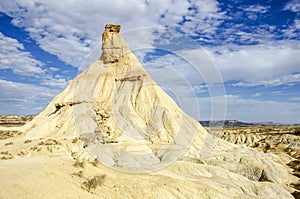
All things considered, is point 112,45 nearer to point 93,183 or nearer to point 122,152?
point 122,152

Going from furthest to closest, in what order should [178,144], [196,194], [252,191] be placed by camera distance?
[178,144]
[252,191]
[196,194]

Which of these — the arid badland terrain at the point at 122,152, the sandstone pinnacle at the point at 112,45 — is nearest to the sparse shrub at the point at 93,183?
the arid badland terrain at the point at 122,152

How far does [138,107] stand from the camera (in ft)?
134

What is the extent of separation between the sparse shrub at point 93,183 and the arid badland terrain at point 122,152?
Result: 0.05 m

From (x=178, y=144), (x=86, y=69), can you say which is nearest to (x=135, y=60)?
(x=86, y=69)

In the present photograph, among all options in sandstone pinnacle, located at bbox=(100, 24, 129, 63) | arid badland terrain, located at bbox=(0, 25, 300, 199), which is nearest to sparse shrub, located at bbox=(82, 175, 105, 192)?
arid badland terrain, located at bbox=(0, 25, 300, 199)

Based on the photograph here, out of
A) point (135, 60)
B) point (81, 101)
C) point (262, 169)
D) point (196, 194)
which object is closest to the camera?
point (196, 194)

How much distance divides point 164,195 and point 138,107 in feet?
92.6

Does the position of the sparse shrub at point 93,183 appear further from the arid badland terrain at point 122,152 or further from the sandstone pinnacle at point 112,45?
the sandstone pinnacle at point 112,45

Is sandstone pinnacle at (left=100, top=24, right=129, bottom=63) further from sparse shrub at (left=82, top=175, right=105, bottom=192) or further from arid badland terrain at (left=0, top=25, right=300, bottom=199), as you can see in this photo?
sparse shrub at (left=82, top=175, right=105, bottom=192)

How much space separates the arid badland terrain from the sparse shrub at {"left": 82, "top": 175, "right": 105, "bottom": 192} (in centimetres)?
5

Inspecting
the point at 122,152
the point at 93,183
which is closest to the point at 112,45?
the point at 122,152

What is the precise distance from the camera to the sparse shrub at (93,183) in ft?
38.1

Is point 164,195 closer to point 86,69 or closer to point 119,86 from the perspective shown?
point 119,86
